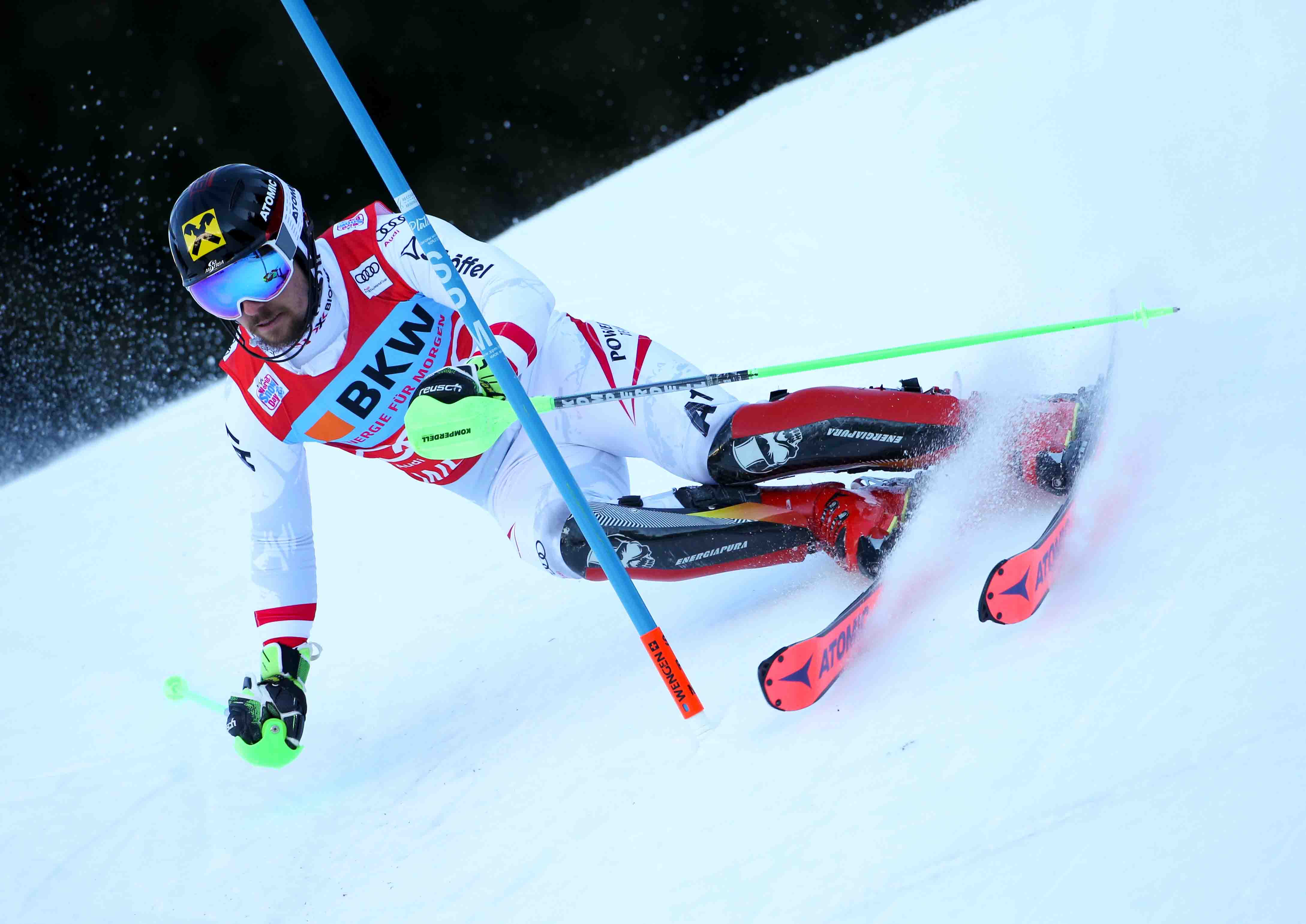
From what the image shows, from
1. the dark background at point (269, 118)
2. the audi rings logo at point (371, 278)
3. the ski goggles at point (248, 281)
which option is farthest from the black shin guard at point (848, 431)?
the dark background at point (269, 118)

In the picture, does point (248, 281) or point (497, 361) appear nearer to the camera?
point (497, 361)

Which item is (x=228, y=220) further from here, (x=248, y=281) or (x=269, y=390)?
(x=269, y=390)

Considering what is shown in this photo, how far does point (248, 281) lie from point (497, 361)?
2.33 feet

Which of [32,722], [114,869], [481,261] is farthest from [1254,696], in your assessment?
[32,722]

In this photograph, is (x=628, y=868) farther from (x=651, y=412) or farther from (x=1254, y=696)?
(x=651, y=412)

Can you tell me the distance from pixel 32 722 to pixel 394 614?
1307mm

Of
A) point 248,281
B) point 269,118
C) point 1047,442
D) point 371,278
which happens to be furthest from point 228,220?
point 269,118

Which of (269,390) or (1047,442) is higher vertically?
(269,390)

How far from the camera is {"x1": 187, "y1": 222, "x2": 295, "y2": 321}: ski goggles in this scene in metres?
2.39

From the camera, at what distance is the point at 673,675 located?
2229 mm

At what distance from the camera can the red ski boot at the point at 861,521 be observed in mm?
2465

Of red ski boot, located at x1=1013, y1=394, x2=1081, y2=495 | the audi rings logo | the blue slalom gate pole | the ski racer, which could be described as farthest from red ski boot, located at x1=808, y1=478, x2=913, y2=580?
the audi rings logo

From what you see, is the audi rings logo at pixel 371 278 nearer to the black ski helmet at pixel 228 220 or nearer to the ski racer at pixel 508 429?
the ski racer at pixel 508 429

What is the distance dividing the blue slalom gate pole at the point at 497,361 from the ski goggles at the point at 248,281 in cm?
41
